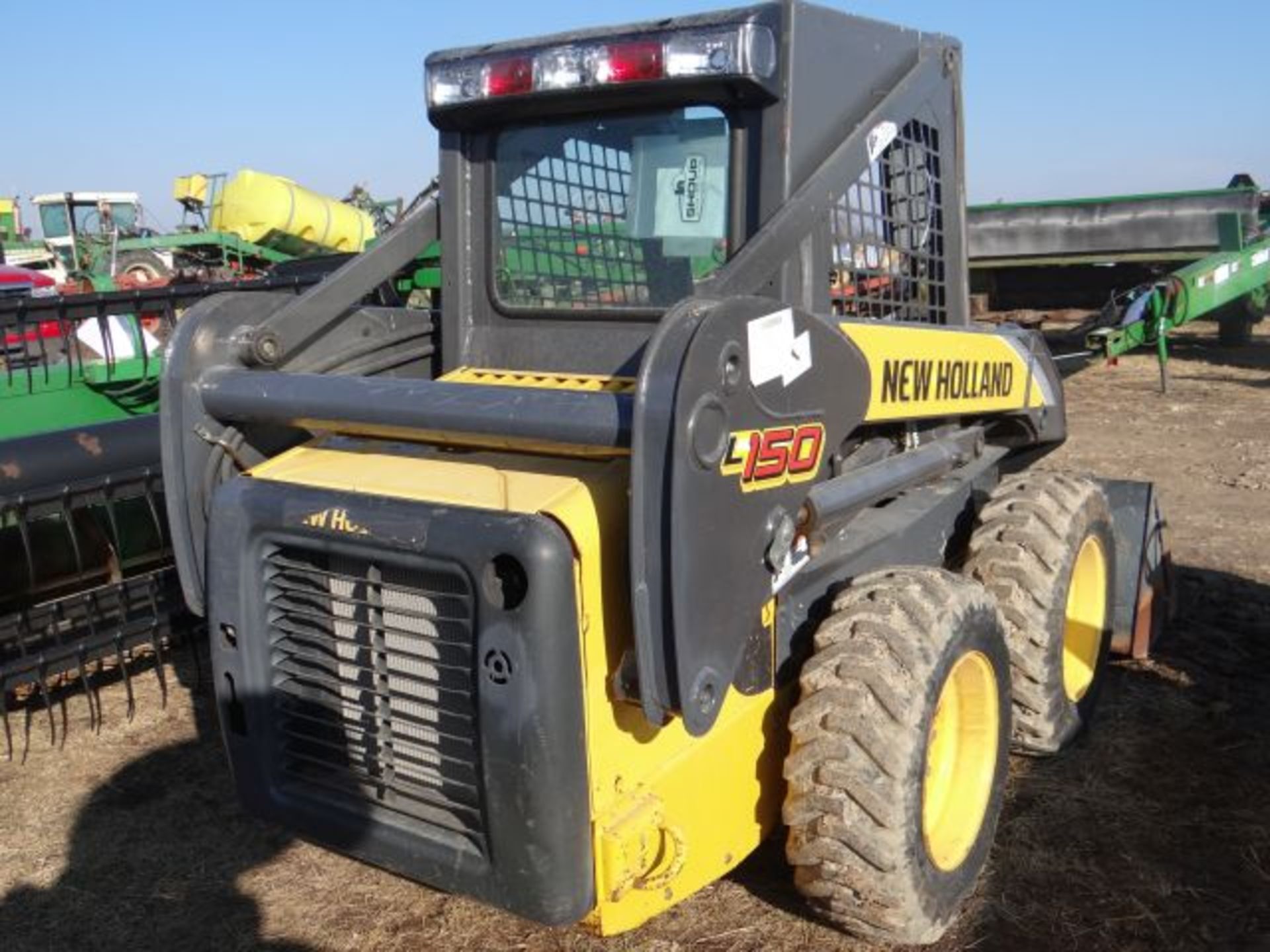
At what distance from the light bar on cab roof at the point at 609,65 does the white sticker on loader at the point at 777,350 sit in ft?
2.10

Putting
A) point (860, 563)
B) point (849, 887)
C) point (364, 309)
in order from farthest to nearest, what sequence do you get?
point (364, 309)
point (860, 563)
point (849, 887)

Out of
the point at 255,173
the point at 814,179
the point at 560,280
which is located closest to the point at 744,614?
the point at 814,179

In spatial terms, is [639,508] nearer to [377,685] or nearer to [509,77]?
[377,685]

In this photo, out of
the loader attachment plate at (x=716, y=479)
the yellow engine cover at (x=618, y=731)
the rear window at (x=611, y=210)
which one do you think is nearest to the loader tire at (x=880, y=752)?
the yellow engine cover at (x=618, y=731)

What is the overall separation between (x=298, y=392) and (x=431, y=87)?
904 mm

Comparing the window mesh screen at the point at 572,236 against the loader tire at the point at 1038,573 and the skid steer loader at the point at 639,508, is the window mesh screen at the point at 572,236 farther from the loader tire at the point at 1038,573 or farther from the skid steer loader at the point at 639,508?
the loader tire at the point at 1038,573

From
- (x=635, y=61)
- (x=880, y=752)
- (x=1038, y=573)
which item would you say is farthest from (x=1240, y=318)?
(x=880, y=752)

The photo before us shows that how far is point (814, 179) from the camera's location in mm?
2527

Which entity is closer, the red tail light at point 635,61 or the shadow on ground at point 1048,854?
the red tail light at point 635,61

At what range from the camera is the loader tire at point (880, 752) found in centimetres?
238

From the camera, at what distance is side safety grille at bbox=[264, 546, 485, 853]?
2275mm

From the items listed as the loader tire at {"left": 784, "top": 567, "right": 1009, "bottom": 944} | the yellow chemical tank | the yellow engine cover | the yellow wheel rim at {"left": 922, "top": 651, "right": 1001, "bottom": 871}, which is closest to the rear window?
the yellow engine cover

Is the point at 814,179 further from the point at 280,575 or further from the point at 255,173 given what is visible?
the point at 255,173

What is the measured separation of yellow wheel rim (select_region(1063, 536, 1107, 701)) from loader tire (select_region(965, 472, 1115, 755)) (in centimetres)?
4
